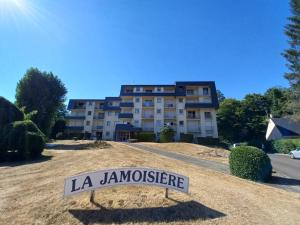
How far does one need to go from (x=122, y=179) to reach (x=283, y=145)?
130 feet

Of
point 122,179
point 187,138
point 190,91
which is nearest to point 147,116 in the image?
point 190,91

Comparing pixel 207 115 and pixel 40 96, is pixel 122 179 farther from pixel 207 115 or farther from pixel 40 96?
pixel 207 115

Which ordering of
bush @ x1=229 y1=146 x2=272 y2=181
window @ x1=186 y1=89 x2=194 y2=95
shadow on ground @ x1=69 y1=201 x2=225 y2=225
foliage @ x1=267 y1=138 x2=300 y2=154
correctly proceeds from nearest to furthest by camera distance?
shadow on ground @ x1=69 y1=201 x2=225 y2=225 → bush @ x1=229 y1=146 x2=272 y2=181 → foliage @ x1=267 y1=138 x2=300 y2=154 → window @ x1=186 y1=89 x2=194 y2=95

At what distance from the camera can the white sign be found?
649 cm

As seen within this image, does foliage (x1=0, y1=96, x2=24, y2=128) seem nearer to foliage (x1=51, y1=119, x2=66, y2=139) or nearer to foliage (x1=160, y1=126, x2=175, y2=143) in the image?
foliage (x1=160, y1=126, x2=175, y2=143)

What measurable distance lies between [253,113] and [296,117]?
2539 cm

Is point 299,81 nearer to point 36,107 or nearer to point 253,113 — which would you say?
point 253,113

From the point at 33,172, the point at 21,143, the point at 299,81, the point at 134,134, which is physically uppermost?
the point at 299,81

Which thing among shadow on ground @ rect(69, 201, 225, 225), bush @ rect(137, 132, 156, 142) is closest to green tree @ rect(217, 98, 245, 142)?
bush @ rect(137, 132, 156, 142)

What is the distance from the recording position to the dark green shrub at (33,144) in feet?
54.8

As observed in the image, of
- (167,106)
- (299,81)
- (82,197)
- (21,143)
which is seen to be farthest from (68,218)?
(167,106)

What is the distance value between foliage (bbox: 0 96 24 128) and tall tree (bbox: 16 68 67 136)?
11189mm

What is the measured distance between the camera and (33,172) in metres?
11.4

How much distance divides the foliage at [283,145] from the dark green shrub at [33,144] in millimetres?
36381
